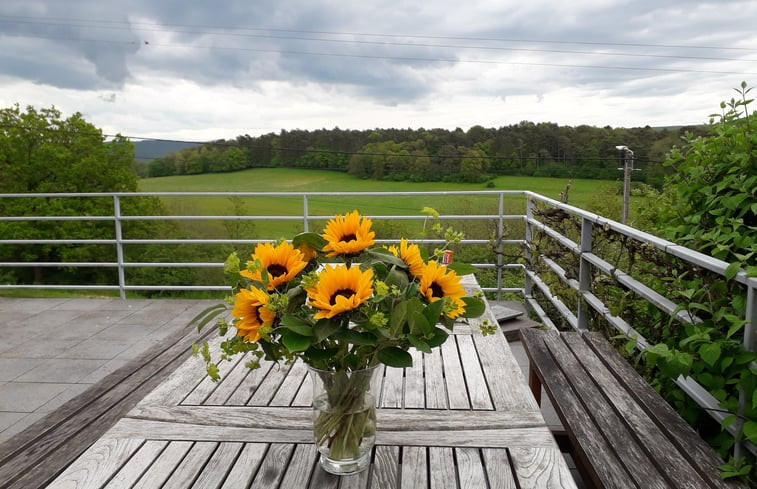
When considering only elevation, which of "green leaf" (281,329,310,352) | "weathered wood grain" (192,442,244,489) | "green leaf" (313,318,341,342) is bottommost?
"weathered wood grain" (192,442,244,489)

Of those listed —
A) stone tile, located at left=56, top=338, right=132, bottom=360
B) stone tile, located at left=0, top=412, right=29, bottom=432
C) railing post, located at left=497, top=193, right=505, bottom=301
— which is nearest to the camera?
stone tile, located at left=0, top=412, right=29, bottom=432

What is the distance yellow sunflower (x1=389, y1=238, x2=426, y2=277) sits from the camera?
1081mm

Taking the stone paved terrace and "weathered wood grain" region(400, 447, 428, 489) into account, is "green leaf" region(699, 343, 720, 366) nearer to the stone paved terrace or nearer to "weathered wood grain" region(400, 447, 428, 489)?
"weathered wood grain" region(400, 447, 428, 489)

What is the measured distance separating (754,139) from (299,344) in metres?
1.60

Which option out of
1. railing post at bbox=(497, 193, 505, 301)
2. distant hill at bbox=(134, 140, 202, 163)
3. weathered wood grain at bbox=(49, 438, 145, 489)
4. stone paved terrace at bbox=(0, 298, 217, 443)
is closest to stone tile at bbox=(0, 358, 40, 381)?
stone paved terrace at bbox=(0, 298, 217, 443)

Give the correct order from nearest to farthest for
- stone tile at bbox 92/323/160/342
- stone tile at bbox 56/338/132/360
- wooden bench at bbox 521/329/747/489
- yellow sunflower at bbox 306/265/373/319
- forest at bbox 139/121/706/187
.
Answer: yellow sunflower at bbox 306/265/373/319 < wooden bench at bbox 521/329/747/489 < stone tile at bbox 56/338/132/360 < stone tile at bbox 92/323/160/342 < forest at bbox 139/121/706/187

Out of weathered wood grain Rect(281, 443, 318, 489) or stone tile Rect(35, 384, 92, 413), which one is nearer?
weathered wood grain Rect(281, 443, 318, 489)

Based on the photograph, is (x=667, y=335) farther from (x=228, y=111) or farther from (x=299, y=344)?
(x=228, y=111)

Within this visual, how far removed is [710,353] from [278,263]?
3.76ft

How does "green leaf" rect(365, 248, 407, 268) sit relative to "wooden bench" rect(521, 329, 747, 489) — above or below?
above

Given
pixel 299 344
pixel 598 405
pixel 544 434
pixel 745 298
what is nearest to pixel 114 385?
pixel 299 344

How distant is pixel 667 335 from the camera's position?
2.08 m

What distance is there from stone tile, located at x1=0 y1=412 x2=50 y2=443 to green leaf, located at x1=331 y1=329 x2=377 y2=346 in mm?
2391

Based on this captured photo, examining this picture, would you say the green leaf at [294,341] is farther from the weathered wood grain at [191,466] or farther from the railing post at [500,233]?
the railing post at [500,233]
